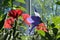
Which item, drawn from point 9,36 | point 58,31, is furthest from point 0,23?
point 58,31

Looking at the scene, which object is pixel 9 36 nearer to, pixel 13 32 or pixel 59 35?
pixel 13 32

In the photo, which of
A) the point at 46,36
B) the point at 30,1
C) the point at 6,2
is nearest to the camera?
the point at 46,36

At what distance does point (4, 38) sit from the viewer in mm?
486

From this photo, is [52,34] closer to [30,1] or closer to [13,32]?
[13,32]

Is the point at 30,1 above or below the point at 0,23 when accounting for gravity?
below

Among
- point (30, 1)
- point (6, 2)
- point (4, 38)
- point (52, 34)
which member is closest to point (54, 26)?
point (52, 34)

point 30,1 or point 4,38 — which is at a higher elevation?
point 4,38

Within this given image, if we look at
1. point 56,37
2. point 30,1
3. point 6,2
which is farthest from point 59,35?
point 30,1

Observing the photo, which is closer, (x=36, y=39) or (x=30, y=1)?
(x=36, y=39)

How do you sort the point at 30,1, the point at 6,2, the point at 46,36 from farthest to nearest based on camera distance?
the point at 30,1 < the point at 6,2 < the point at 46,36

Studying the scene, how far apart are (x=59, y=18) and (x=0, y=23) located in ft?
0.49

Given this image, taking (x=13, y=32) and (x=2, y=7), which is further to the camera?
(x=2, y=7)

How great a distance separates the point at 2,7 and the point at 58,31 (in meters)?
0.29

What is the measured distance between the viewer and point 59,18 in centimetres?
48
